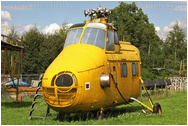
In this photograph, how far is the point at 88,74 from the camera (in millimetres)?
9812

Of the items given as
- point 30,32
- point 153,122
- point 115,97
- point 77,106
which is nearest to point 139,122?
point 153,122

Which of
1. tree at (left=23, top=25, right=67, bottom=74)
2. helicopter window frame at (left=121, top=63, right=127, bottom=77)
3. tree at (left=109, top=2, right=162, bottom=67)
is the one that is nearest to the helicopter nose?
helicopter window frame at (left=121, top=63, right=127, bottom=77)

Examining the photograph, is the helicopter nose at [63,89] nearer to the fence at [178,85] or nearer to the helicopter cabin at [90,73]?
the helicopter cabin at [90,73]

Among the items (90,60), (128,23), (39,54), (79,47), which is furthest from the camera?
(128,23)

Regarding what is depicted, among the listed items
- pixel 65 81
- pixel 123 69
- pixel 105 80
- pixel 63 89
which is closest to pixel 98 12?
pixel 123 69

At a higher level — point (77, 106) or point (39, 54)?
point (39, 54)

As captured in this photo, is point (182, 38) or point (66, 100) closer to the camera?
point (66, 100)

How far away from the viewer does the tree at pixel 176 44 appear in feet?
193

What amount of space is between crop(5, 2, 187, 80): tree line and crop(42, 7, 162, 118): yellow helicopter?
28955 millimetres

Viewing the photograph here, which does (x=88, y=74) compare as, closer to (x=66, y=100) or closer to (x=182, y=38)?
(x=66, y=100)

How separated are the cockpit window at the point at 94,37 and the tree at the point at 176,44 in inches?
1940

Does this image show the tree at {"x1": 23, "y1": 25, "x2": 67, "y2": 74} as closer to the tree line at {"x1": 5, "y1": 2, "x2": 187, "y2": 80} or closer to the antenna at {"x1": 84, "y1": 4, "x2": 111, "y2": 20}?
the tree line at {"x1": 5, "y1": 2, "x2": 187, "y2": 80}

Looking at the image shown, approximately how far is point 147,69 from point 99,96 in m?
35.3

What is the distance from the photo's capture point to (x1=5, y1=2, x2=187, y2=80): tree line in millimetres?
41094
